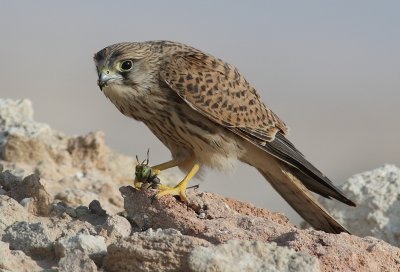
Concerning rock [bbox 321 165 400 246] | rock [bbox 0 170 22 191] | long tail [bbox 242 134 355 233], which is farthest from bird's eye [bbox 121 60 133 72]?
rock [bbox 321 165 400 246]

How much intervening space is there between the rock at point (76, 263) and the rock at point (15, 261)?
22 centimetres

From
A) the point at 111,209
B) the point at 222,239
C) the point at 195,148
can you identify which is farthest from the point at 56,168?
the point at 222,239

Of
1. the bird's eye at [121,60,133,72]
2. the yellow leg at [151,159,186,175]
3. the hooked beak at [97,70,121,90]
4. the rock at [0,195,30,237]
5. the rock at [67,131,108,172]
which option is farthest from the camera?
the rock at [67,131,108,172]

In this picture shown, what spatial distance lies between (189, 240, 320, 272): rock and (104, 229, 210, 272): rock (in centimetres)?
7

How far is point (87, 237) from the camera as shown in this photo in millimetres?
4613

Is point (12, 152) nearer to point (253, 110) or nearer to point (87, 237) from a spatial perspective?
point (253, 110)

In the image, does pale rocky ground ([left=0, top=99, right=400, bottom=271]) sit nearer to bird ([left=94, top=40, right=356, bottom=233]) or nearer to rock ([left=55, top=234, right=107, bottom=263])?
rock ([left=55, top=234, right=107, bottom=263])

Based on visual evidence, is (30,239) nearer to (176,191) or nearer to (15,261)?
(15,261)

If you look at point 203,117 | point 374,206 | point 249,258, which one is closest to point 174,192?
point 203,117

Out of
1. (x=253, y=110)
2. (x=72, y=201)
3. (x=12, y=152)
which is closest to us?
(x=72, y=201)

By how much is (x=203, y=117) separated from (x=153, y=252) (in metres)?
2.77

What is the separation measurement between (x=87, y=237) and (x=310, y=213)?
2.74 meters

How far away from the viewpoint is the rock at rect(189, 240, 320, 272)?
13.9 feet

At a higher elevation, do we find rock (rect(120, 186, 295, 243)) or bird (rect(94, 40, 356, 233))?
bird (rect(94, 40, 356, 233))
